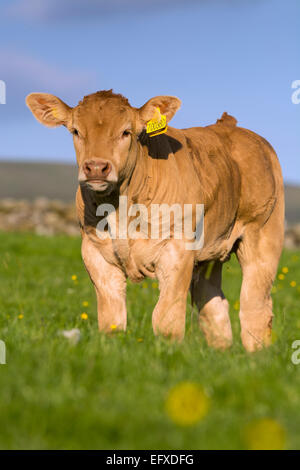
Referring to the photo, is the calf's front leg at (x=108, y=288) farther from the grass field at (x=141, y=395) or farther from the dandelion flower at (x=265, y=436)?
the dandelion flower at (x=265, y=436)

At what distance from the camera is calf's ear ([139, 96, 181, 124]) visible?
17.5ft

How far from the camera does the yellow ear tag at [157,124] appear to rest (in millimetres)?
5285

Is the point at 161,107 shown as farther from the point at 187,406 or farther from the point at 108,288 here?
the point at 187,406

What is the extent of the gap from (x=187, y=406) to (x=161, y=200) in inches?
106

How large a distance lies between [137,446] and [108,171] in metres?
2.47

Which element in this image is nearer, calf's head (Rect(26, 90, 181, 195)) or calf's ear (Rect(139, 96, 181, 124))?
calf's head (Rect(26, 90, 181, 195))

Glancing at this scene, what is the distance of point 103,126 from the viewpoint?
16.4 ft

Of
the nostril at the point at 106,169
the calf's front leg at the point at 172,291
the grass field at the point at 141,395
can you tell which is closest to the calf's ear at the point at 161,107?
the nostril at the point at 106,169

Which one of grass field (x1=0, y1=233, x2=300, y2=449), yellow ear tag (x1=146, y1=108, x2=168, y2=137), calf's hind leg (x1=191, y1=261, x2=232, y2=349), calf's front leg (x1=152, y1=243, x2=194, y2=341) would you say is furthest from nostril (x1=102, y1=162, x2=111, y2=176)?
calf's hind leg (x1=191, y1=261, x2=232, y2=349)

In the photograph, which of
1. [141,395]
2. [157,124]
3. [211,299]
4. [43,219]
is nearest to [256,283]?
[211,299]

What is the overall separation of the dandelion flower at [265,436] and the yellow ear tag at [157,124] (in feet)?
10.1

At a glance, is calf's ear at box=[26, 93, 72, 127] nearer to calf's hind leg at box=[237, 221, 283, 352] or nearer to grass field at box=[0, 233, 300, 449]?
grass field at box=[0, 233, 300, 449]

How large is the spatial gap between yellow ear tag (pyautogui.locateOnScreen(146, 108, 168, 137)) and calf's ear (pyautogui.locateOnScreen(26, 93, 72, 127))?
69 centimetres
